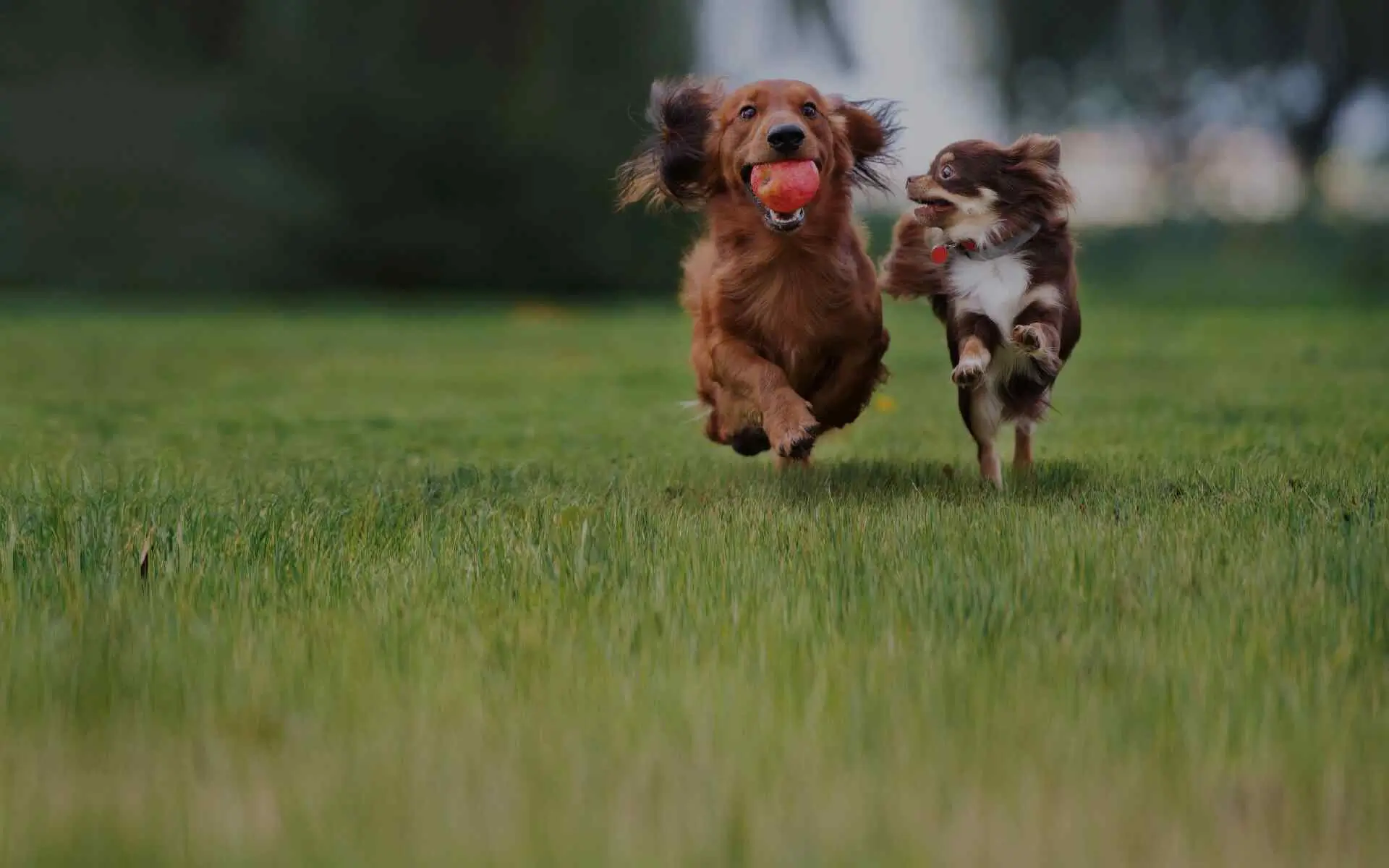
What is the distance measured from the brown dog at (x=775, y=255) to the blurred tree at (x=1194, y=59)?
14394mm

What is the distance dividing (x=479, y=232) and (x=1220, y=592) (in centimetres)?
1745

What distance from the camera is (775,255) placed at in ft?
15.1

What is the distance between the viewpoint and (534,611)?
9.14 ft

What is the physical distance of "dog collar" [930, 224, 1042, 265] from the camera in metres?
4.38

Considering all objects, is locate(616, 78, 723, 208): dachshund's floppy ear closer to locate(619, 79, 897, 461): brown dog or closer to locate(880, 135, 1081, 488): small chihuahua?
locate(619, 79, 897, 461): brown dog

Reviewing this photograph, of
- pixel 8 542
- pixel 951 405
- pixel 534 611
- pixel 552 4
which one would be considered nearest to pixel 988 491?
pixel 534 611

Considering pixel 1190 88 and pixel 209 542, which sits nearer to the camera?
pixel 209 542

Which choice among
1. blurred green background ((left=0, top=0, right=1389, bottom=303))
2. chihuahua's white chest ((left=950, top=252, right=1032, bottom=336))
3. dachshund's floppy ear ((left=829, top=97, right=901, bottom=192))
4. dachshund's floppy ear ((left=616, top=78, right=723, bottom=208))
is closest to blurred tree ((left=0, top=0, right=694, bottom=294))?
blurred green background ((left=0, top=0, right=1389, bottom=303))

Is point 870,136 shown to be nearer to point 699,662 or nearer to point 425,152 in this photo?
point 699,662

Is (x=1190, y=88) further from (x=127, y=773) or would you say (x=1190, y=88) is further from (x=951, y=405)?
(x=127, y=773)

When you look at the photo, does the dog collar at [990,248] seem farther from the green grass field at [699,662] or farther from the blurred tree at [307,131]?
the blurred tree at [307,131]

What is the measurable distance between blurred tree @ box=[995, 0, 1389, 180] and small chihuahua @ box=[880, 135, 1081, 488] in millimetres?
14667

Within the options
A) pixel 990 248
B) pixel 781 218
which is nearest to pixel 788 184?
pixel 781 218

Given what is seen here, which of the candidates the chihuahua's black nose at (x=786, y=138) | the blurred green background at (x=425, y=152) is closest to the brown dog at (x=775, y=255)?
the chihuahua's black nose at (x=786, y=138)
